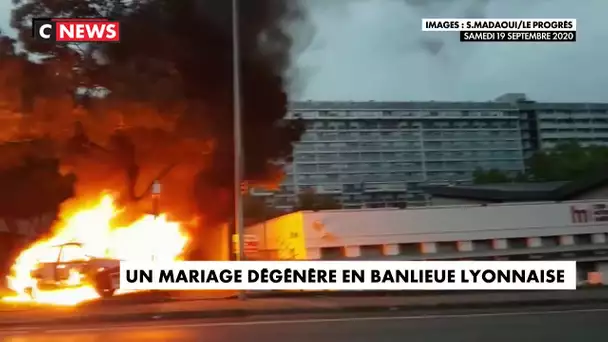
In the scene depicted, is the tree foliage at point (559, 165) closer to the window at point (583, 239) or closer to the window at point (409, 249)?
the window at point (583, 239)

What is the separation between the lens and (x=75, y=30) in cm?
1956

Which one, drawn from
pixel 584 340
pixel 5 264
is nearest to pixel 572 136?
pixel 5 264

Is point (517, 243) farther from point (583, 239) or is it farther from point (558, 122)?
point (558, 122)

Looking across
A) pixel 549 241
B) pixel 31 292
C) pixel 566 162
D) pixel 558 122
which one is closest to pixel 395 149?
pixel 549 241

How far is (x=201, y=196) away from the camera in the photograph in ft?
70.7

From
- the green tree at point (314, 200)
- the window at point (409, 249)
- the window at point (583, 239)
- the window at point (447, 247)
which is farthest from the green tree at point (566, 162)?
the window at point (409, 249)

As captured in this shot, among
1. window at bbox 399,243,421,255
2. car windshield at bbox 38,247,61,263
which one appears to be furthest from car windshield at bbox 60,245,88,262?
window at bbox 399,243,421,255

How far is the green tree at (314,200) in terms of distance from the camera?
25.4m

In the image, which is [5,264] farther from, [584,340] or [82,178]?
[584,340]

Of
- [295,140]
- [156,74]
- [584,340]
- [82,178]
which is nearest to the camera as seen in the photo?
[584,340]

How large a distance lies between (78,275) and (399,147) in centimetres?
1471

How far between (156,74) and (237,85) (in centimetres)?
404

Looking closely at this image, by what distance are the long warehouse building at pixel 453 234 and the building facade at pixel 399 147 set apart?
4948 millimetres

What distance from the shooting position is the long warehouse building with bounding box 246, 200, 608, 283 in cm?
1936
